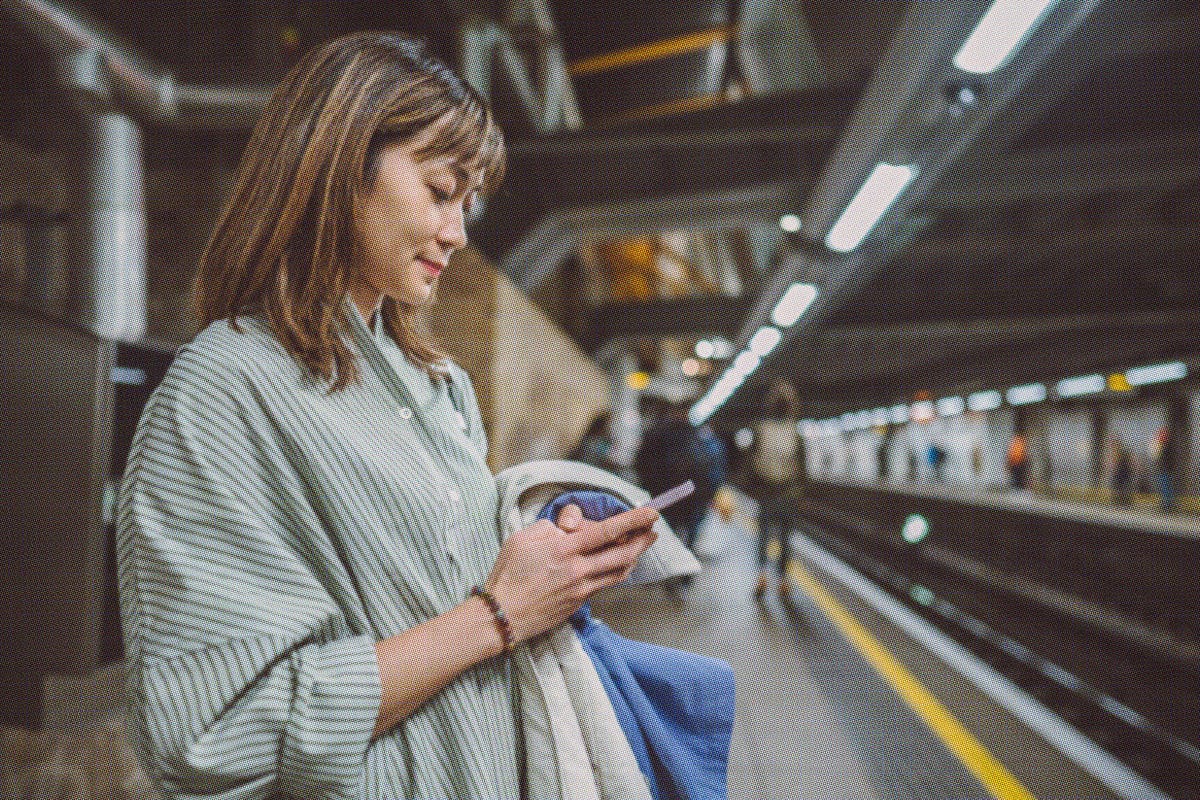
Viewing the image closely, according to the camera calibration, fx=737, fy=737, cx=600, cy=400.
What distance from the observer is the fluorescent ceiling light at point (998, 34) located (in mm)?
2881

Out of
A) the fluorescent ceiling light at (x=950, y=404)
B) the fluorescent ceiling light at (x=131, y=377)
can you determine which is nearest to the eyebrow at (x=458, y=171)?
the fluorescent ceiling light at (x=131, y=377)

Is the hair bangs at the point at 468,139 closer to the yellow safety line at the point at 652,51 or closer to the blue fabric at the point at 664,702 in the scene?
the blue fabric at the point at 664,702

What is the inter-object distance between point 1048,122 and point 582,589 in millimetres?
8747

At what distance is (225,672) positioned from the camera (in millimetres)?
711

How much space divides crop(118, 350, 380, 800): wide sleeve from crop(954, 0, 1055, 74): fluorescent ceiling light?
324 centimetres

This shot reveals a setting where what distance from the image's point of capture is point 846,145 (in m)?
5.36

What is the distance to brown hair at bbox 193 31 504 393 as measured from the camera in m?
0.89

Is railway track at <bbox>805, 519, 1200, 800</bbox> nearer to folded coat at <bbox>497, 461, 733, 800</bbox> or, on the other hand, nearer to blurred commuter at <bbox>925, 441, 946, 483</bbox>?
folded coat at <bbox>497, 461, 733, 800</bbox>

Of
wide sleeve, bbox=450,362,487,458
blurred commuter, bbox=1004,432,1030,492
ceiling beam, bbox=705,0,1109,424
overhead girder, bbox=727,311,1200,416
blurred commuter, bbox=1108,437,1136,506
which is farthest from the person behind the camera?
blurred commuter, bbox=1004,432,1030,492

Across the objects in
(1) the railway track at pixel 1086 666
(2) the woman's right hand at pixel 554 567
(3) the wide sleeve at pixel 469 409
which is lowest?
(1) the railway track at pixel 1086 666

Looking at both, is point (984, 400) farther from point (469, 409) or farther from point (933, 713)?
point (469, 409)

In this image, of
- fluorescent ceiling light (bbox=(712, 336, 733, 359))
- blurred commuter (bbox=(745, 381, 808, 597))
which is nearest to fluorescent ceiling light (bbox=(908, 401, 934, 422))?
fluorescent ceiling light (bbox=(712, 336, 733, 359))

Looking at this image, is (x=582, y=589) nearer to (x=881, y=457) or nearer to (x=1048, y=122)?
(x=1048, y=122)

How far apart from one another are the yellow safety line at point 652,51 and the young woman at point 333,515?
13.9m
